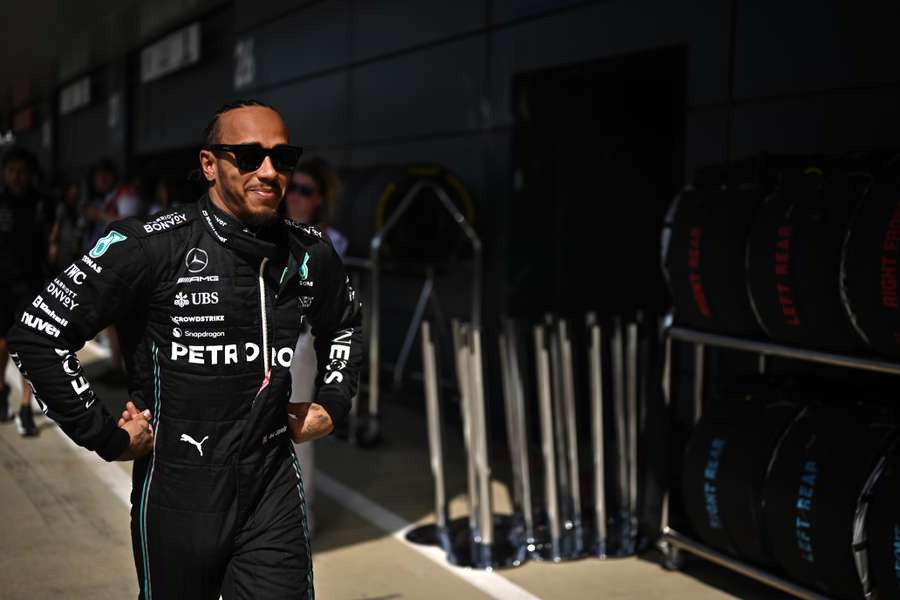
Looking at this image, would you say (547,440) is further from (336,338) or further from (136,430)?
(136,430)

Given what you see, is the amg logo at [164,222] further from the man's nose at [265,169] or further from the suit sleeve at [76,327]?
the man's nose at [265,169]

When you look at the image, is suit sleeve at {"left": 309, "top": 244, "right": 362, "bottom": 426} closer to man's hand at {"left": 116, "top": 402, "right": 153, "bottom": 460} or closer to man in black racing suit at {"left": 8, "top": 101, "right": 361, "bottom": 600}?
man in black racing suit at {"left": 8, "top": 101, "right": 361, "bottom": 600}

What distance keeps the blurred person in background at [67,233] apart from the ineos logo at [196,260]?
3718 millimetres

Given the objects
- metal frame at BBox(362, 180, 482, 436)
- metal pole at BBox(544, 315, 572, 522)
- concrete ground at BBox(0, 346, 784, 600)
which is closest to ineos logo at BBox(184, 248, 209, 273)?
concrete ground at BBox(0, 346, 784, 600)

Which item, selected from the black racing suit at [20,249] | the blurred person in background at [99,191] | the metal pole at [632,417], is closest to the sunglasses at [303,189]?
the metal pole at [632,417]

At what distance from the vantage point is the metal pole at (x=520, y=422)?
17.2 feet

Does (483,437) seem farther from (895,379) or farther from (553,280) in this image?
(553,280)

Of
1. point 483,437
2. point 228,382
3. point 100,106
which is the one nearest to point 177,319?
point 228,382

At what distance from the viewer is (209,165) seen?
2764 mm

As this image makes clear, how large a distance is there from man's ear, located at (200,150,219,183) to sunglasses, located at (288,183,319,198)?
2929 millimetres

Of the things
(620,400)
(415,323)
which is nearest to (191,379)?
(620,400)

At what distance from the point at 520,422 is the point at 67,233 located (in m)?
10.5

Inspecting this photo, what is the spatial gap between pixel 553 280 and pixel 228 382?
18.4 ft

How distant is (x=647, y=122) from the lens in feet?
26.4
